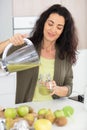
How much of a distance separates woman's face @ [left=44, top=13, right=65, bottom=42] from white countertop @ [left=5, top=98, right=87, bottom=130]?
1.15ft

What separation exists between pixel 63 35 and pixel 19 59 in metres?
0.53

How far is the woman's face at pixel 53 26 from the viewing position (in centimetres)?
157

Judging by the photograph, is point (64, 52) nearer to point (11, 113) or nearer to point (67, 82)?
point (67, 82)

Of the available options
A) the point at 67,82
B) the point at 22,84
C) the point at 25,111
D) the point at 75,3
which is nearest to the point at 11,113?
the point at 25,111

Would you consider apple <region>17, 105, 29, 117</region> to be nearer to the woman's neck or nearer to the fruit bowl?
the fruit bowl

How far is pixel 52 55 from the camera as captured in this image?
1.73 m

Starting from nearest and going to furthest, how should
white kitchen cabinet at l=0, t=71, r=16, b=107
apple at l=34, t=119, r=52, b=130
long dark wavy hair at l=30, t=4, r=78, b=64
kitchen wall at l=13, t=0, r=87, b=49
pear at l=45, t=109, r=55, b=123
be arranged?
apple at l=34, t=119, r=52, b=130, pear at l=45, t=109, r=55, b=123, long dark wavy hair at l=30, t=4, r=78, b=64, white kitchen cabinet at l=0, t=71, r=16, b=107, kitchen wall at l=13, t=0, r=87, b=49

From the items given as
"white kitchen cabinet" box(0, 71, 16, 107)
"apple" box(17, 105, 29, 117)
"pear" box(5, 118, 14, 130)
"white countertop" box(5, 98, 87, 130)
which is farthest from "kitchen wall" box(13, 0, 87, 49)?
"pear" box(5, 118, 14, 130)

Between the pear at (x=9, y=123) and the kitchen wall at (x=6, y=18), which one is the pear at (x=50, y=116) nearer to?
the pear at (x=9, y=123)

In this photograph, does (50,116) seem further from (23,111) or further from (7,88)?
(7,88)

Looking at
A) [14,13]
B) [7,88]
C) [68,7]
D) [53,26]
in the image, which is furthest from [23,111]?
[68,7]

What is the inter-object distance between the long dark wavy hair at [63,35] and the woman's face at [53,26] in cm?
3

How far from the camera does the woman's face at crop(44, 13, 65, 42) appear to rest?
5.15ft

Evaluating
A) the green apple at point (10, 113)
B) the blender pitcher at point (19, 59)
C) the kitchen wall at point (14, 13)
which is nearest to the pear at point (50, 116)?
the green apple at point (10, 113)
